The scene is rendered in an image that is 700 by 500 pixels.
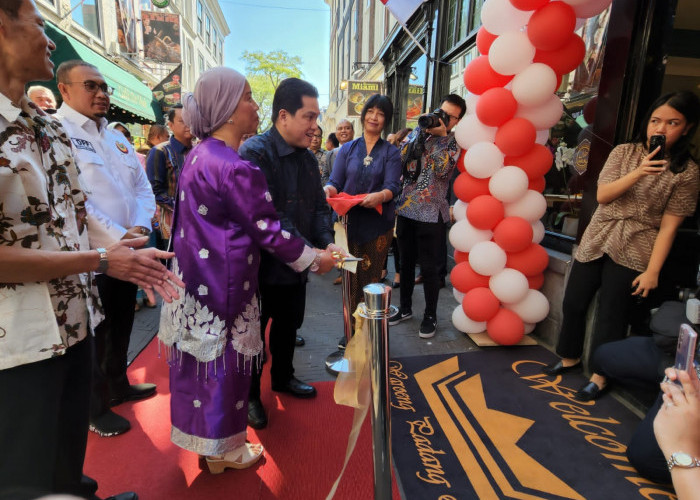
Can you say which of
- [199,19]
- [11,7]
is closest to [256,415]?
[11,7]

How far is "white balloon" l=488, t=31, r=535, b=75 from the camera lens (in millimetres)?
2576

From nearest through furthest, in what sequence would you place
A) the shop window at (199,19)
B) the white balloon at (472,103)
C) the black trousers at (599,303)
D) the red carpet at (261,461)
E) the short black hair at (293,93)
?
the red carpet at (261,461) → the short black hair at (293,93) → the black trousers at (599,303) → the white balloon at (472,103) → the shop window at (199,19)

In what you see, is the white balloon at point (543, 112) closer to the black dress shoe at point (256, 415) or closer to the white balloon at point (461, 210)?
the white balloon at point (461, 210)

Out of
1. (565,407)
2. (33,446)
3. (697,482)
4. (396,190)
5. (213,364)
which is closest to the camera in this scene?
(697,482)

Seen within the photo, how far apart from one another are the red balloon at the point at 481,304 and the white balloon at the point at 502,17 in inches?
74.7

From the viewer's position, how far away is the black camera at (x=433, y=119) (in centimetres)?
302

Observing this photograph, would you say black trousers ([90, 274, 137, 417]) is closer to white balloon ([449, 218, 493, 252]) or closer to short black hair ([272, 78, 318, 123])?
short black hair ([272, 78, 318, 123])

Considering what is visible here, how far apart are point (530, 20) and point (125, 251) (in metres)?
2.78

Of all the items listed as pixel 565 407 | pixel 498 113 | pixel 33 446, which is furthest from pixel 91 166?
pixel 565 407

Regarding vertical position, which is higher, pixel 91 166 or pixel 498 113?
pixel 498 113

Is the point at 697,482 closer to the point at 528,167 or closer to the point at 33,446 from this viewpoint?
the point at 33,446

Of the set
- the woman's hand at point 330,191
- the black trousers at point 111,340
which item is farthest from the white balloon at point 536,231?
the black trousers at point 111,340

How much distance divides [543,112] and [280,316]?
228 cm

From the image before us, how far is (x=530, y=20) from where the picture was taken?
8.37 feet
